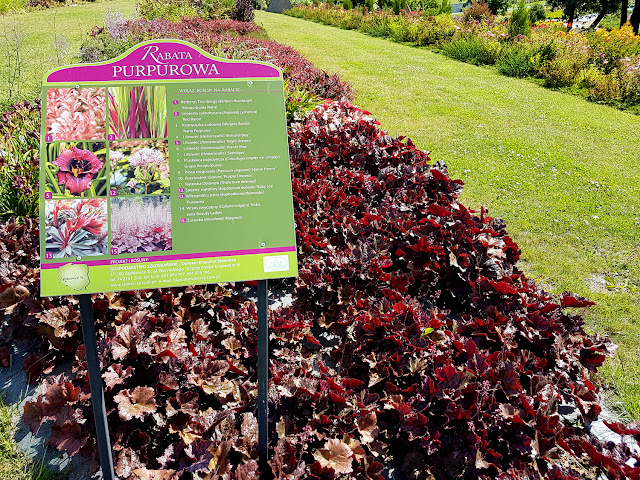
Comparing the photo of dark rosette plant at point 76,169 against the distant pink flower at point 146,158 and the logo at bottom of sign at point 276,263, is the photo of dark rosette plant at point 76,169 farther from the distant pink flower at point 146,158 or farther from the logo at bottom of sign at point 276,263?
the logo at bottom of sign at point 276,263

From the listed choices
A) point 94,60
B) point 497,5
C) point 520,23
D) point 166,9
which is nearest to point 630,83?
point 520,23

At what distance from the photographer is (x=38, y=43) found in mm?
15172

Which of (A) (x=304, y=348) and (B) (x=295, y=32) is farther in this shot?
(B) (x=295, y=32)

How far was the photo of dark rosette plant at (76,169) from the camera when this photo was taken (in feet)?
5.75

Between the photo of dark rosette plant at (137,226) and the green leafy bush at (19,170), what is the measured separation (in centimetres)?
281

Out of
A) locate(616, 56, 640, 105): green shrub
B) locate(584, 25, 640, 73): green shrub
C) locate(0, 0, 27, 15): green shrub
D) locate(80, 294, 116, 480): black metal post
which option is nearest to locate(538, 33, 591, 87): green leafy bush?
locate(584, 25, 640, 73): green shrub

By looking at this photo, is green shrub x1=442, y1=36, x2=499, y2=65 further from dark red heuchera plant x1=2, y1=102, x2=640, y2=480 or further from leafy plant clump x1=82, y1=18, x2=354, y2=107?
dark red heuchera plant x1=2, y1=102, x2=640, y2=480

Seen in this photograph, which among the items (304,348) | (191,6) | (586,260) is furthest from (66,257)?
(191,6)

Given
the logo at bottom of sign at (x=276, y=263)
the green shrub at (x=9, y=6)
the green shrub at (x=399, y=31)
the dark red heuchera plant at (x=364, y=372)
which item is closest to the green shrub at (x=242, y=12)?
the green shrub at (x=399, y=31)

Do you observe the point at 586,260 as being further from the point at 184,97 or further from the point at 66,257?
the point at 66,257

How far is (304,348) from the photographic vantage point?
2.90 metres

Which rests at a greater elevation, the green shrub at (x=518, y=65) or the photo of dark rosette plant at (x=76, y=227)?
the green shrub at (x=518, y=65)

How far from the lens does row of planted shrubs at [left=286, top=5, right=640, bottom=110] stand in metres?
11.2

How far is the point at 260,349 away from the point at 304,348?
37.6 inches
